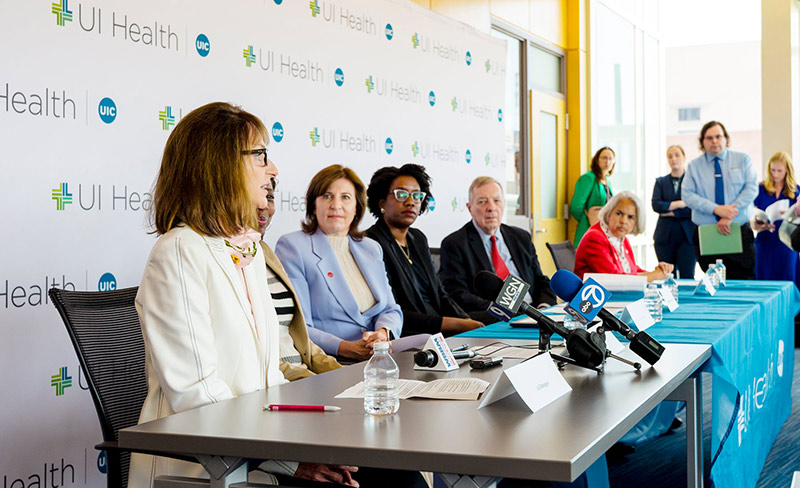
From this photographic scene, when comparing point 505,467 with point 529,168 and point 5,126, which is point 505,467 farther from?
point 529,168

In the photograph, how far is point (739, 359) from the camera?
8.70 ft

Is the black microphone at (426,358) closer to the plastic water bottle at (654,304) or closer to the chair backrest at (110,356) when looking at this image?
the chair backrest at (110,356)

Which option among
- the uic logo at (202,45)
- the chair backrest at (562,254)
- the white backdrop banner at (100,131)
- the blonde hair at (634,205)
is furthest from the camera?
the chair backrest at (562,254)

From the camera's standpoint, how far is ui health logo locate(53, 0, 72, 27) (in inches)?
114

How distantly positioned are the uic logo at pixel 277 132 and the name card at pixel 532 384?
2.71m

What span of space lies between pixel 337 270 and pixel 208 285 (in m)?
1.28

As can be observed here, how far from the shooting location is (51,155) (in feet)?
9.36

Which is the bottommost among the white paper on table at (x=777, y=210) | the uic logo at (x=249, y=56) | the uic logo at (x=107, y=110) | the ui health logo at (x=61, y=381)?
the ui health logo at (x=61, y=381)

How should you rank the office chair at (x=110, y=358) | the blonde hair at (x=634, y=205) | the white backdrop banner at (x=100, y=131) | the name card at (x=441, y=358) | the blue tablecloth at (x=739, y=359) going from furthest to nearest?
the blonde hair at (x=634, y=205) → the white backdrop banner at (x=100, y=131) → the blue tablecloth at (x=739, y=359) → the name card at (x=441, y=358) → the office chair at (x=110, y=358)

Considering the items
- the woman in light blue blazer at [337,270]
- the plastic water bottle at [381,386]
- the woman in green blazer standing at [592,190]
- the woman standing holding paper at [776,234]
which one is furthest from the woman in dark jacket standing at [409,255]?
the woman in green blazer standing at [592,190]

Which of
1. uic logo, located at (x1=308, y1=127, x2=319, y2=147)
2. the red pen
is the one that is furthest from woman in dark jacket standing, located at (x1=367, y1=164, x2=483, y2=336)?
the red pen

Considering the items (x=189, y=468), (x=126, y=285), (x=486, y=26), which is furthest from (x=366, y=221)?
(x=189, y=468)

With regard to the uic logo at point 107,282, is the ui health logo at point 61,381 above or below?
below

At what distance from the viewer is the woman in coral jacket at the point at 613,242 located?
4.40 metres
